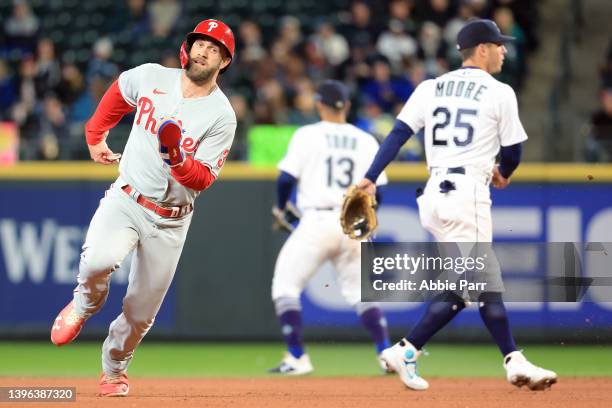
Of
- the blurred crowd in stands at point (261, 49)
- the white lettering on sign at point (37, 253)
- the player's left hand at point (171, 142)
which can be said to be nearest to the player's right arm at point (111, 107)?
the player's left hand at point (171, 142)

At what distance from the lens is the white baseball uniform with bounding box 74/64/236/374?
685 centimetres

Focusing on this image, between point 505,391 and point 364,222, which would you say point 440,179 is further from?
point 505,391

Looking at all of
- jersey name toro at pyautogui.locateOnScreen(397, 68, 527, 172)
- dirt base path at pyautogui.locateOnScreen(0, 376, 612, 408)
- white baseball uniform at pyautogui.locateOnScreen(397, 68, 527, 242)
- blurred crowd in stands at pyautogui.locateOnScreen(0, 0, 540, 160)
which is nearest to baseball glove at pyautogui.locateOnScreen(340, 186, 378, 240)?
white baseball uniform at pyautogui.locateOnScreen(397, 68, 527, 242)

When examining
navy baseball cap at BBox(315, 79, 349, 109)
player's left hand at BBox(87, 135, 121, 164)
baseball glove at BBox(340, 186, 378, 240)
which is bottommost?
Result: baseball glove at BBox(340, 186, 378, 240)

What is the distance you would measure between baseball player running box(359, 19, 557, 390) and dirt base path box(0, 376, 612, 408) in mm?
356

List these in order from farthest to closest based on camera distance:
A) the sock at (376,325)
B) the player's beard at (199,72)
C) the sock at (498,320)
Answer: the sock at (376,325) < the sock at (498,320) < the player's beard at (199,72)

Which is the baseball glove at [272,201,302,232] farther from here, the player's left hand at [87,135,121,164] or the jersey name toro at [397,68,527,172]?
the player's left hand at [87,135,121,164]

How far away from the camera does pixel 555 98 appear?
1422 centimetres

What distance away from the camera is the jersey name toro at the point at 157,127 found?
6.88 metres

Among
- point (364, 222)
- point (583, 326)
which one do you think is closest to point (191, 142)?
point (364, 222)

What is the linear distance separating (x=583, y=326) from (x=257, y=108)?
174 inches

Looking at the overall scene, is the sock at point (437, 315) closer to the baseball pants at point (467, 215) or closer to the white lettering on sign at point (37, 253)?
the baseball pants at point (467, 215)

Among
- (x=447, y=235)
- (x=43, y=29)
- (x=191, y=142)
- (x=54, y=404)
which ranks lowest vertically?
(x=54, y=404)

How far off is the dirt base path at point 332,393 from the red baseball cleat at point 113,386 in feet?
0.23
